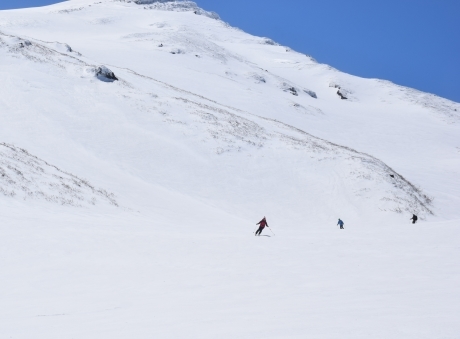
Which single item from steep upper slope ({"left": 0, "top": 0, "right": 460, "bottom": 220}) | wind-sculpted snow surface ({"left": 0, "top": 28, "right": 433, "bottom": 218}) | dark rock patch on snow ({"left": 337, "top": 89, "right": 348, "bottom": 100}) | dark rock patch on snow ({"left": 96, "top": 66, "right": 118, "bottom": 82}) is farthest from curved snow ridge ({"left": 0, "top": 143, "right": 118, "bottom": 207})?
dark rock patch on snow ({"left": 337, "top": 89, "right": 348, "bottom": 100})

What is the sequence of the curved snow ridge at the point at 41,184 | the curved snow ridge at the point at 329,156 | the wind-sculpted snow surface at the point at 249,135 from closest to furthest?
the curved snow ridge at the point at 41,184, the curved snow ridge at the point at 329,156, the wind-sculpted snow surface at the point at 249,135

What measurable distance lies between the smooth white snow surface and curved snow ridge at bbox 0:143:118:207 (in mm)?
121

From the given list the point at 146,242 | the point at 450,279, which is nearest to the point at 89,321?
the point at 146,242

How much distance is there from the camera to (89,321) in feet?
30.6

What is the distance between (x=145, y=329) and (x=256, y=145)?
33.6 meters

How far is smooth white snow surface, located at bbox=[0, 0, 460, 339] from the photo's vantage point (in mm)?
9367

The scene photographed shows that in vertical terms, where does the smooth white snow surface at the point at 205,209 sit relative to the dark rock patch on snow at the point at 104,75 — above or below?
below

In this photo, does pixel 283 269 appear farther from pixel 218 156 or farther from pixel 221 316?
pixel 218 156

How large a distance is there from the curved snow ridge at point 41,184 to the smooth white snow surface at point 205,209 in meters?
0.12

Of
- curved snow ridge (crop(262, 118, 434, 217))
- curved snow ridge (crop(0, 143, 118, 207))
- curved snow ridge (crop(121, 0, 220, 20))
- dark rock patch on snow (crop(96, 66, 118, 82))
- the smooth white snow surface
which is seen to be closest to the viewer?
the smooth white snow surface

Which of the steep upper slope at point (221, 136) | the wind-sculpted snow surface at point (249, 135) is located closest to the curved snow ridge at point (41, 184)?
the steep upper slope at point (221, 136)

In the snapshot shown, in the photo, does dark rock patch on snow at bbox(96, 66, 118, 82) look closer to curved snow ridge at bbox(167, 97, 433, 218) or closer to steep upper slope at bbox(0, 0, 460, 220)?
steep upper slope at bbox(0, 0, 460, 220)

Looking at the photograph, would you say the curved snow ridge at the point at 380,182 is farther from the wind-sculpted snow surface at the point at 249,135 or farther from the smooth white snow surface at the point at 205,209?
the smooth white snow surface at the point at 205,209

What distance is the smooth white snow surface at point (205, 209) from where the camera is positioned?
9.37 m
